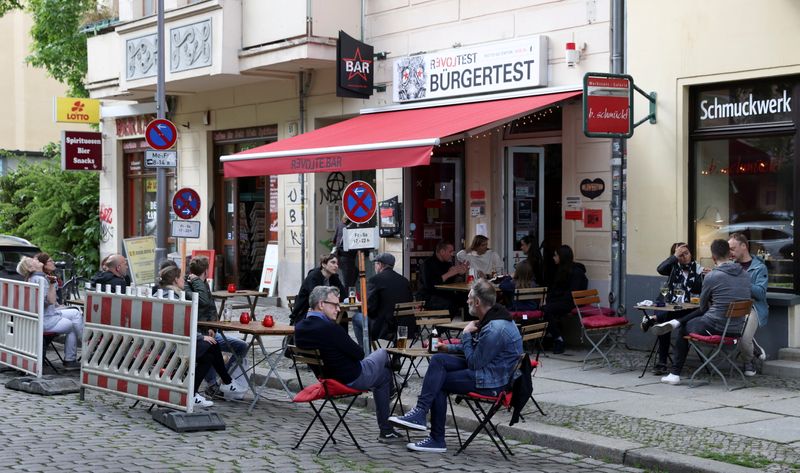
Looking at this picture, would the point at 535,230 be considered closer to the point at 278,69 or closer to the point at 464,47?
the point at 464,47

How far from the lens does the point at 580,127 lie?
13688 mm

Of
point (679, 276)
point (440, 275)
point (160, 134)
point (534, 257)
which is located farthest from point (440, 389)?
point (160, 134)

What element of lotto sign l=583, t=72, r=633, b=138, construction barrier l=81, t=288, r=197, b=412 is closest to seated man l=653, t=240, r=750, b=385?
lotto sign l=583, t=72, r=633, b=138

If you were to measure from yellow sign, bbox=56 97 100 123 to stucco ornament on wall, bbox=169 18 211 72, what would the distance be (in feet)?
15.4

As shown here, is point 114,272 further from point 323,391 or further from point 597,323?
point 597,323

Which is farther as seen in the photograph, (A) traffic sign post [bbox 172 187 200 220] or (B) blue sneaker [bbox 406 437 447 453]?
(A) traffic sign post [bbox 172 187 200 220]

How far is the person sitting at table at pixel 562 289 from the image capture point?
12.8 meters

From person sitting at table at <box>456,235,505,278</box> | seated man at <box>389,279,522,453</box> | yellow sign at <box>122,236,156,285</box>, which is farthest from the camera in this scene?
yellow sign at <box>122,236,156,285</box>

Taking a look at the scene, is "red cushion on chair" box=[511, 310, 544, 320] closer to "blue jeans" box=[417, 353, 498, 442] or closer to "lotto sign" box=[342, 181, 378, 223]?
"lotto sign" box=[342, 181, 378, 223]

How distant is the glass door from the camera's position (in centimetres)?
1511

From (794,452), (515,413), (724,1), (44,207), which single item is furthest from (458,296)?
(44,207)

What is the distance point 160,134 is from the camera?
52.0ft

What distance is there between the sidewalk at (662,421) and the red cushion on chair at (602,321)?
505 mm

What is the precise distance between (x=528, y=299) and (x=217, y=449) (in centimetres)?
568
